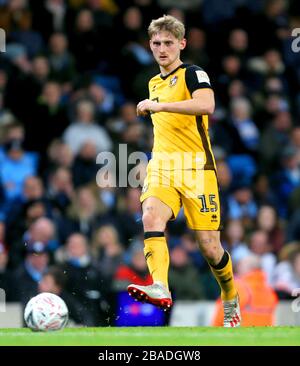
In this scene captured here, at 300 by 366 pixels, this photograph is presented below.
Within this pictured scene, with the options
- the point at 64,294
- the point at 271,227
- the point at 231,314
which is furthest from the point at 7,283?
the point at 271,227

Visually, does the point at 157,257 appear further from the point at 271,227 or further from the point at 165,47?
the point at 271,227

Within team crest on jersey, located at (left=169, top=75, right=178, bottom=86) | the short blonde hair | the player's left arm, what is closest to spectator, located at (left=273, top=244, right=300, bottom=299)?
team crest on jersey, located at (left=169, top=75, right=178, bottom=86)

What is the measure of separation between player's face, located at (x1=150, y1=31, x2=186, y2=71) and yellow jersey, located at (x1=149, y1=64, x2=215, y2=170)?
0.40 ft

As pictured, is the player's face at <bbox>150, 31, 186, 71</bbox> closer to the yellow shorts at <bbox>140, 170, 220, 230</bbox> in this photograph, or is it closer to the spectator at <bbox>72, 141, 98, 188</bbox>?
the yellow shorts at <bbox>140, 170, 220, 230</bbox>

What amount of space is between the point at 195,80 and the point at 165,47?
0.39 meters

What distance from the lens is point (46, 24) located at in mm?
18031

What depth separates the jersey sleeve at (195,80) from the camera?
10078 millimetres

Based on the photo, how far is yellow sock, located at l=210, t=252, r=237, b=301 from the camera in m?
10.6

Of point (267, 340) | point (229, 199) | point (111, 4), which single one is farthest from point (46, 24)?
point (267, 340)

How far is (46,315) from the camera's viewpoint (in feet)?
32.1

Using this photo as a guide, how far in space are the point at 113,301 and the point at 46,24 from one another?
5.78 meters

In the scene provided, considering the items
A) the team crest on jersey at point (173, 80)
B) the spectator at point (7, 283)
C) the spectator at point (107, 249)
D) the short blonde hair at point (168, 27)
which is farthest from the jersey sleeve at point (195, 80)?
the spectator at point (107, 249)

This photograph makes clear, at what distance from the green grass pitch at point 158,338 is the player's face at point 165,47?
89.0 inches

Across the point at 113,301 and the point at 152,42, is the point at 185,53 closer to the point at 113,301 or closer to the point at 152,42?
the point at 113,301
